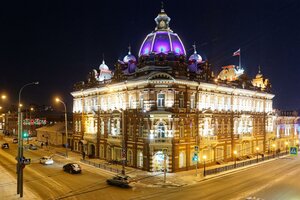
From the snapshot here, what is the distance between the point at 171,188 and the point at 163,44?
75.2 ft

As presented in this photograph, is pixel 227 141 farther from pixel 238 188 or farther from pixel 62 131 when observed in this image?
pixel 62 131

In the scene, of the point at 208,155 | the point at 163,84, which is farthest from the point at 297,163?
the point at 163,84

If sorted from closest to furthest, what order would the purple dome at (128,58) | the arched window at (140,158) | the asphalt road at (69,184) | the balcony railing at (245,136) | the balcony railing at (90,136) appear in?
the asphalt road at (69,184) → the arched window at (140,158) → the purple dome at (128,58) → the balcony railing at (90,136) → the balcony railing at (245,136)

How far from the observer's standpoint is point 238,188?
109ft

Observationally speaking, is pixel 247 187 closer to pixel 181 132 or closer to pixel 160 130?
pixel 181 132

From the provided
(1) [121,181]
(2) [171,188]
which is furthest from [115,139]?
(2) [171,188]

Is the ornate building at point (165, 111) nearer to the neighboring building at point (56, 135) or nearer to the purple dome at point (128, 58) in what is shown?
the purple dome at point (128, 58)

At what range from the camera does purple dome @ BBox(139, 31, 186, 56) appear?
4653 centimetres

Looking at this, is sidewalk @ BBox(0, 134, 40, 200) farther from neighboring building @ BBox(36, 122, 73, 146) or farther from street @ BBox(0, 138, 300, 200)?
neighboring building @ BBox(36, 122, 73, 146)

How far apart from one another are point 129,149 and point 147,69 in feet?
42.9

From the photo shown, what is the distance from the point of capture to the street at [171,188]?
2986cm

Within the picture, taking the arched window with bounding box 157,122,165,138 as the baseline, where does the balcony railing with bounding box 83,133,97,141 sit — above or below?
below

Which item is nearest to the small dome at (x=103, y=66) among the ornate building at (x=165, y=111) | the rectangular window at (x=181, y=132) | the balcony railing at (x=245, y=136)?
the ornate building at (x=165, y=111)

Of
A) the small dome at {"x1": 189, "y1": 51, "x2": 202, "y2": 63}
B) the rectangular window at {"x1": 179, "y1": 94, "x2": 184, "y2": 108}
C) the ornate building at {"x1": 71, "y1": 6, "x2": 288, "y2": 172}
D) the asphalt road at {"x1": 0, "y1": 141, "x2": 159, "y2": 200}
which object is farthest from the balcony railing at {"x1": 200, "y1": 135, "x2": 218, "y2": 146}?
the asphalt road at {"x1": 0, "y1": 141, "x2": 159, "y2": 200}
